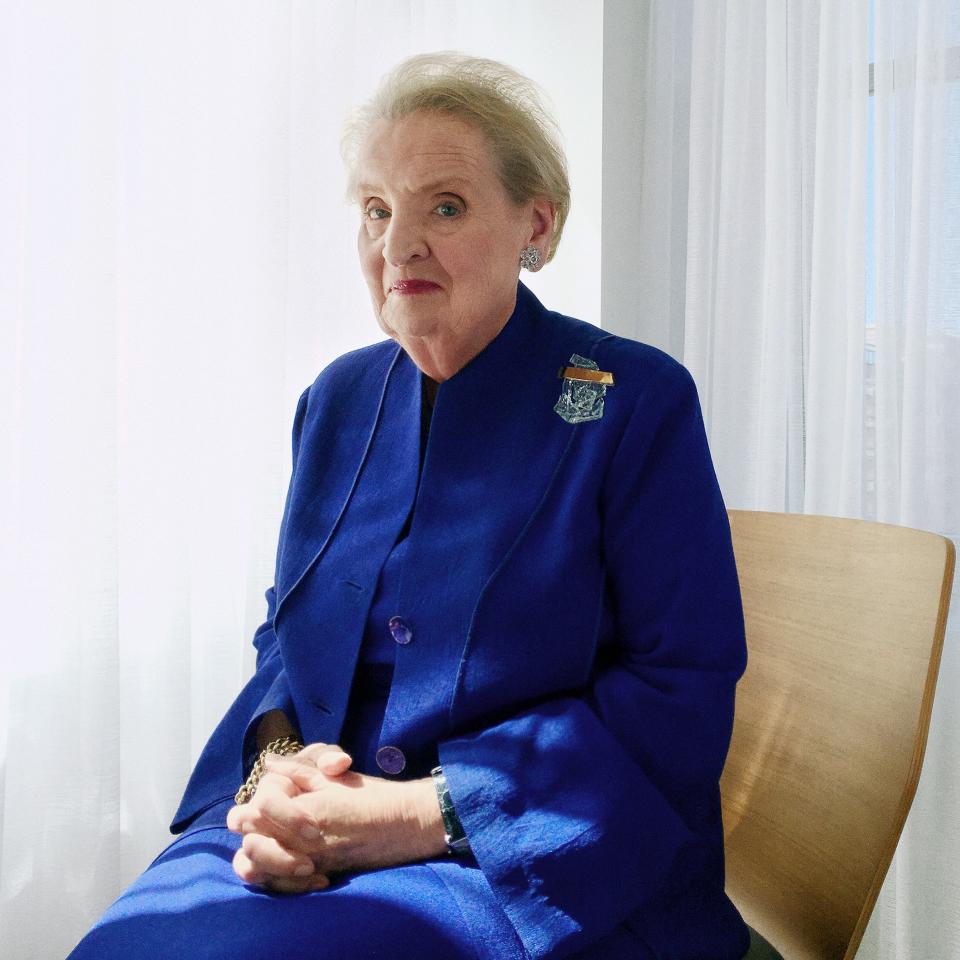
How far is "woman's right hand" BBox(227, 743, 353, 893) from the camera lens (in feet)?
3.14

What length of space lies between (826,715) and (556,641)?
1.26ft

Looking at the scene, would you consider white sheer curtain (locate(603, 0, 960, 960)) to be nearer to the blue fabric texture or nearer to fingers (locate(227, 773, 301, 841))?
the blue fabric texture

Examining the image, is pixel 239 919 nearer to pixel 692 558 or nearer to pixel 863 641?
pixel 692 558

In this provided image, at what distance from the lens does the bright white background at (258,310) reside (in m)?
1.73

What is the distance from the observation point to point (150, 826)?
1902 millimetres

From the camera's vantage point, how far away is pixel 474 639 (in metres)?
1.08

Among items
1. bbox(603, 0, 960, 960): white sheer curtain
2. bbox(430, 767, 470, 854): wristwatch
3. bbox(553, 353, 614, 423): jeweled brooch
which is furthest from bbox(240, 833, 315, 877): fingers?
bbox(603, 0, 960, 960): white sheer curtain

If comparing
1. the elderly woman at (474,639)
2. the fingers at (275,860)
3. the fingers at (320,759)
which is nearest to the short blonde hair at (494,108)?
the elderly woman at (474,639)

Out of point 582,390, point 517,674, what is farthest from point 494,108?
point 517,674

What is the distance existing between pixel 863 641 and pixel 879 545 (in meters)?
0.12

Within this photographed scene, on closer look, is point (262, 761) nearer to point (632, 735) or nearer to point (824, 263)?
point (632, 735)

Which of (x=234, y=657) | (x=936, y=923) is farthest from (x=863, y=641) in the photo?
(x=234, y=657)

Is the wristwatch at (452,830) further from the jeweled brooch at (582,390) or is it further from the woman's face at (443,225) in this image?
the woman's face at (443,225)

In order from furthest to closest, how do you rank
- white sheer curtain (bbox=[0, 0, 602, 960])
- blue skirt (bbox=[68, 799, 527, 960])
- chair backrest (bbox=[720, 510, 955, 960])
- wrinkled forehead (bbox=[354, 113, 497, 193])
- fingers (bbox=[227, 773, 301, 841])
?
white sheer curtain (bbox=[0, 0, 602, 960])
wrinkled forehead (bbox=[354, 113, 497, 193])
chair backrest (bbox=[720, 510, 955, 960])
fingers (bbox=[227, 773, 301, 841])
blue skirt (bbox=[68, 799, 527, 960])
